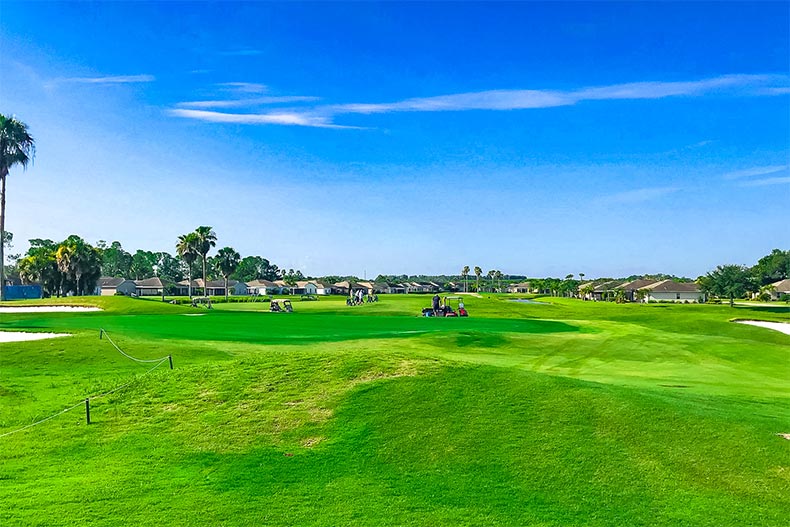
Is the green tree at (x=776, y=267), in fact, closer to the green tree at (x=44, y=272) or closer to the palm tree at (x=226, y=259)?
the palm tree at (x=226, y=259)

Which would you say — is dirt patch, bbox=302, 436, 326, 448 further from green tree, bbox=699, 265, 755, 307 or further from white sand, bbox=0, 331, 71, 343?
green tree, bbox=699, 265, 755, 307

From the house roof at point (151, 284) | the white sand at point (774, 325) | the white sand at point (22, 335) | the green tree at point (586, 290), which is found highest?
the house roof at point (151, 284)

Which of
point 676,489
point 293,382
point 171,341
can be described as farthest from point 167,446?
point 171,341

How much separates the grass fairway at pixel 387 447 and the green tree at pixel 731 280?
321ft

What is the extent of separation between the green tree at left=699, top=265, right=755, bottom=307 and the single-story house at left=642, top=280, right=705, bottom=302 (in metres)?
27.5

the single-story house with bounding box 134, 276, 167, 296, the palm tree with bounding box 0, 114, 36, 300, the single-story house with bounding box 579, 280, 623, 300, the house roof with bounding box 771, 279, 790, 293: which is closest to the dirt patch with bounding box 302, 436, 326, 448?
the palm tree with bounding box 0, 114, 36, 300

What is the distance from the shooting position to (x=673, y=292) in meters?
139

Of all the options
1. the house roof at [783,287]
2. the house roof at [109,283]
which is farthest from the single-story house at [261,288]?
the house roof at [783,287]

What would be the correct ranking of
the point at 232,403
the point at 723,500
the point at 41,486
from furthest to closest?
the point at 232,403 → the point at 41,486 → the point at 723,500

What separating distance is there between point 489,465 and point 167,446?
712cm

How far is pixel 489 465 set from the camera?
11.6 meters

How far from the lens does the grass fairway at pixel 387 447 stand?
1003 cm

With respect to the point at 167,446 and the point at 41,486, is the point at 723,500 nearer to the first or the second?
the point at 167,446

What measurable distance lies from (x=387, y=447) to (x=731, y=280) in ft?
371
